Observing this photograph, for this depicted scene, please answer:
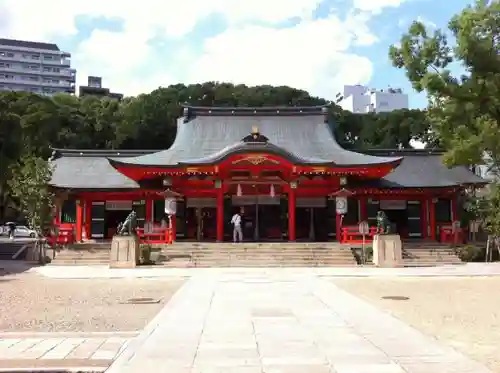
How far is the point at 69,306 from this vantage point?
35.7 feet

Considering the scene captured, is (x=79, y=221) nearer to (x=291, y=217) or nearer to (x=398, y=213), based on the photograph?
(x=291, y=217)

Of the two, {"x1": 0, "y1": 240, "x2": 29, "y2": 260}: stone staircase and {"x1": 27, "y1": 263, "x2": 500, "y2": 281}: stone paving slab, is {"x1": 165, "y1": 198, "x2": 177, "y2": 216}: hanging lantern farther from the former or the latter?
{"x1": 0, "y1": 240, "x2": 29, "y2": 260}: stone staircase

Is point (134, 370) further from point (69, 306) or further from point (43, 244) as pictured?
point (43, 244)

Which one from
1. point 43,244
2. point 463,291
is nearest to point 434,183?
point 463,291

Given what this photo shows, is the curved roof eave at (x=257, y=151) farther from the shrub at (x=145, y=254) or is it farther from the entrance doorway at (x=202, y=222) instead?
the shrub at (x=145, y=254)

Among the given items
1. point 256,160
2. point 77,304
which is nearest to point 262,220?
point 256,160

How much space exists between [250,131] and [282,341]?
25553 millimetres

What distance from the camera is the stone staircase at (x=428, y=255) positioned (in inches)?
851

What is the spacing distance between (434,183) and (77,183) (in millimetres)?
20168

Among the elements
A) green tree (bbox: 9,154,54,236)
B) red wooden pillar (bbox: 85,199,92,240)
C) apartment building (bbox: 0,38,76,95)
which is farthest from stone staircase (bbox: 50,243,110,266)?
apartment building (bbox: 0,38,76,95)

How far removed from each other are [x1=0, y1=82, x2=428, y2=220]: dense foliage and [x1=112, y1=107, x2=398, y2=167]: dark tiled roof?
1619cm

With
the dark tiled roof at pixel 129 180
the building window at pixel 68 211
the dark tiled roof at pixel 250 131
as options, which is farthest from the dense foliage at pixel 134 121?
the dark tiled roof at pixel 250 131

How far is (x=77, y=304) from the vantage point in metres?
11.1

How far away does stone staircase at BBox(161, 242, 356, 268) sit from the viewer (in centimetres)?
2136
